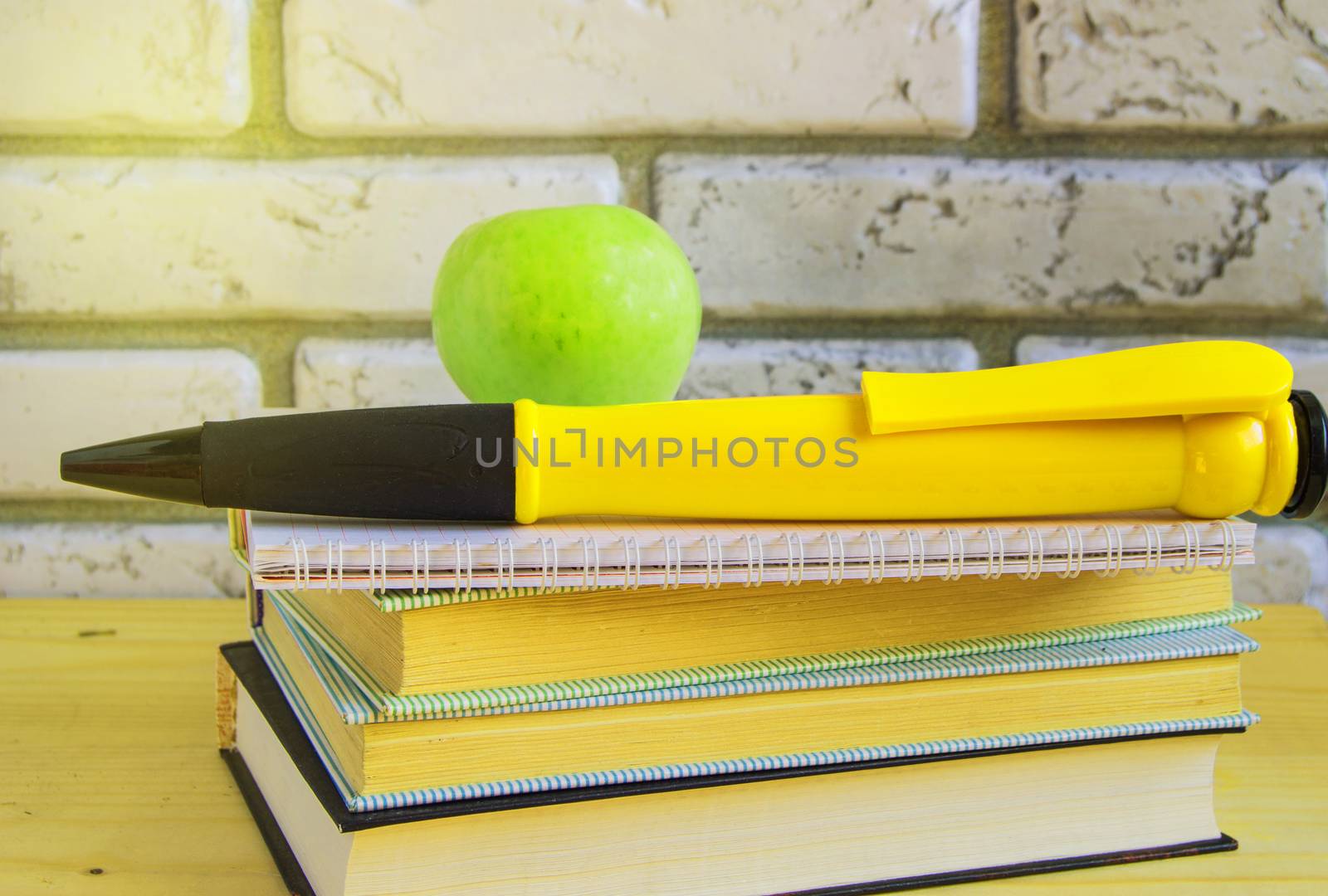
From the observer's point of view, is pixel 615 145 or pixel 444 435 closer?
pixel 444 435

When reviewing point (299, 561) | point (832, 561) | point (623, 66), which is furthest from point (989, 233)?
point (299, 561)

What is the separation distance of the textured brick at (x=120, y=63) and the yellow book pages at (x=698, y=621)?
462 millimetres

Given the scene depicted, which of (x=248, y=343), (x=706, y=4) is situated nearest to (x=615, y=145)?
(x=706, y=4)

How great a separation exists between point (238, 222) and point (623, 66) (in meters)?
0.29

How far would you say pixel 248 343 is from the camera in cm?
80

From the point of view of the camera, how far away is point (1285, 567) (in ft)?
2.77

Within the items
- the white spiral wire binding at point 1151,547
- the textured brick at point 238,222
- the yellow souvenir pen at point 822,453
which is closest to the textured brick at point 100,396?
the textured brick at point 238,222

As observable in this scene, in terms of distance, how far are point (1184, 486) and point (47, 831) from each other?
45cm

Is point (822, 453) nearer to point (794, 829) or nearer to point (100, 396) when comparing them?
point (794, 829)

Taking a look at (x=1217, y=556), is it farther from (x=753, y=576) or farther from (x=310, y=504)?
(x=310, y=504)

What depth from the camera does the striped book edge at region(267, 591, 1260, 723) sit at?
14.2 inches

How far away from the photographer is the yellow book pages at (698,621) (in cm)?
37

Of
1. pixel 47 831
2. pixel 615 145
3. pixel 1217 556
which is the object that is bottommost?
pixel 47 831

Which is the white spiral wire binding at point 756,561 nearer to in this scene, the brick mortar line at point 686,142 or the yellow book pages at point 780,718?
the yellow book pages at point 780,718
